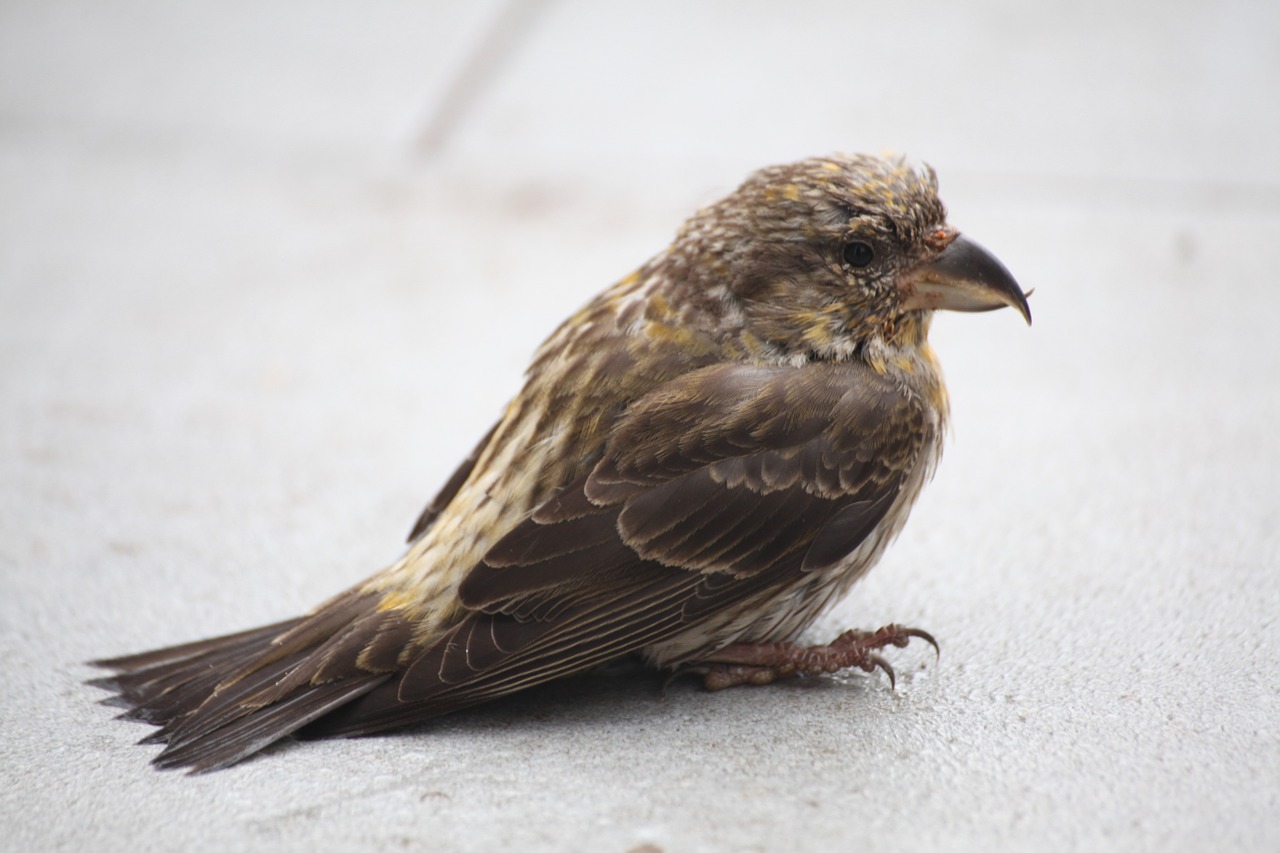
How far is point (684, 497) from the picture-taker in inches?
106

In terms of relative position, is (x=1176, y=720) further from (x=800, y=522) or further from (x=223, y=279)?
(x=223, y=279)

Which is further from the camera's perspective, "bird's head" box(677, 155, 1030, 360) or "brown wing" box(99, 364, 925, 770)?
"bird's head" box(677, 155, 1030, 360)

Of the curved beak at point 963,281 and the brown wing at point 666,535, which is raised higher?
the curved beak at point 963,281

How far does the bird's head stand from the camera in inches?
111

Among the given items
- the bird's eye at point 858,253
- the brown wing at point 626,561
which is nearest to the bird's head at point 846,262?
the bird's eye at point 858,253

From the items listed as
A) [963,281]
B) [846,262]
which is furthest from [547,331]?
[963,281]

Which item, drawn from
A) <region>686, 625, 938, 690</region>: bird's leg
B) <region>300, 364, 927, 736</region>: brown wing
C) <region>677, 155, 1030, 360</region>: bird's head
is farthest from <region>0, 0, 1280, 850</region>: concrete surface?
<region>677, 155, 1030, 360</region>: bird's head

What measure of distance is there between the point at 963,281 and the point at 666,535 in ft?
2.83

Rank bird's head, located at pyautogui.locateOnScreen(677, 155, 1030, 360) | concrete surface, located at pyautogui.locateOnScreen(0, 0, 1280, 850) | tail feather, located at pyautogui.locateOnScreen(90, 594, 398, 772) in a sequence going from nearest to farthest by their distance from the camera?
concrete surface, located at pyautogui.locateOnScreen(0, 0, 1280, 850)
tail feather, located at pyautogui.locateOnScreen(90, 594, 398, 772)
bird's head, located at pyautogui.locateOnScreen(677, 155, 1030, 360)

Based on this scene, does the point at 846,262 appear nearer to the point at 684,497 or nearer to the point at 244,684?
the point at 684,497

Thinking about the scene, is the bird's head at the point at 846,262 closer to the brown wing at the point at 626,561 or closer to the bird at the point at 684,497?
the bird at the point at 684,497

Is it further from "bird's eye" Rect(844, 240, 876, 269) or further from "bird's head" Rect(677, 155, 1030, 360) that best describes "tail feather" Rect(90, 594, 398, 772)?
"bird's eye" Rect(844, 240, 876, 269)

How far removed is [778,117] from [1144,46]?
6.59 ft

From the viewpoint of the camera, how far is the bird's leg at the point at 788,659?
2887 millimetres
